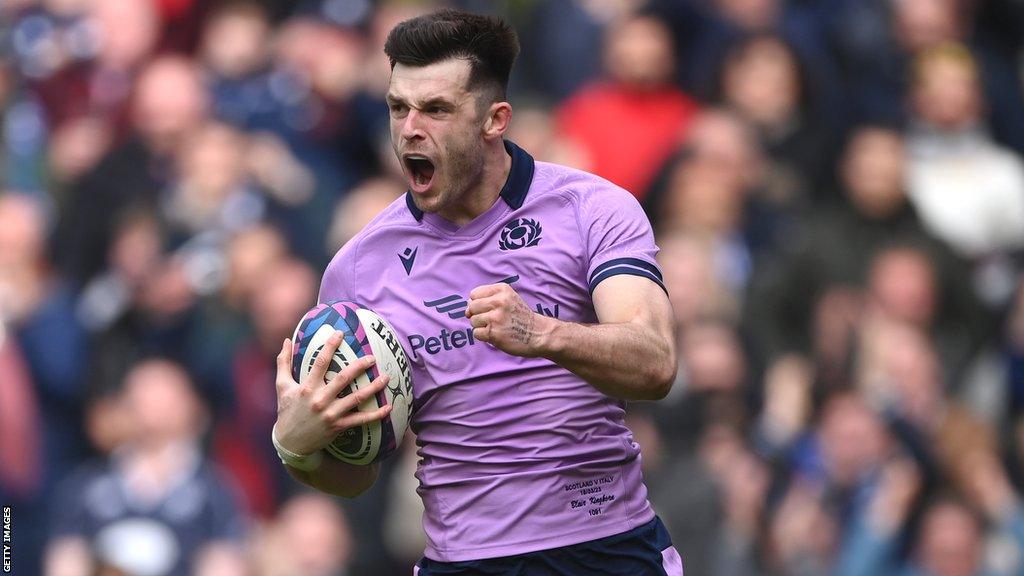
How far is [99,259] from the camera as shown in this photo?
1075cm

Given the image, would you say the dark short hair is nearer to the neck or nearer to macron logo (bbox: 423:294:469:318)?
the neck

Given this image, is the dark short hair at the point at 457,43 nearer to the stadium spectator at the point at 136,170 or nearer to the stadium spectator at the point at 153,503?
the stadium spectator at the point at 153,503

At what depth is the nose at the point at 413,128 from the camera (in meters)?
4.93

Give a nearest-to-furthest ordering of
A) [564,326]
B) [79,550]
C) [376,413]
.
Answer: [564,326] < [376,413] < [79,550]

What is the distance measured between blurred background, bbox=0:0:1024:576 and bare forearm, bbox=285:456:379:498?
3.86 metres

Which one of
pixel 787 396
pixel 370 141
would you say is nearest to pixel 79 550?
pixel 370 141

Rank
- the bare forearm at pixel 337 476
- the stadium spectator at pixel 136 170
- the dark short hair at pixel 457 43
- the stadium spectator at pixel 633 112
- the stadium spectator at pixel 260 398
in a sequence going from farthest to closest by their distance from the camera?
1. the stadium spectator at pixel 136 170
2. the stadium spectator at pixel 633 112
3. the stadium spectator at pixel 260 398
4. the bare forearm at pixel 337 476
5. the dark short hair at pixel 457 43

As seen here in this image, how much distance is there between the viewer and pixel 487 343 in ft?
16.1

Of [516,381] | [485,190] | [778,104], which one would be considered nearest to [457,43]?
[485,190]

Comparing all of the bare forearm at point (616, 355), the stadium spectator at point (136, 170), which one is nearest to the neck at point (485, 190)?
the bare forearm at point (616, 355)

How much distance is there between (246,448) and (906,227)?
4012 mm

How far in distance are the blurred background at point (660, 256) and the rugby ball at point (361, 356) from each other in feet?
13.4

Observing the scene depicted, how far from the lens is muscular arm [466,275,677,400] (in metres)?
4.39

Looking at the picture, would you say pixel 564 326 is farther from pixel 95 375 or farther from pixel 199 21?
pixel 199 21
